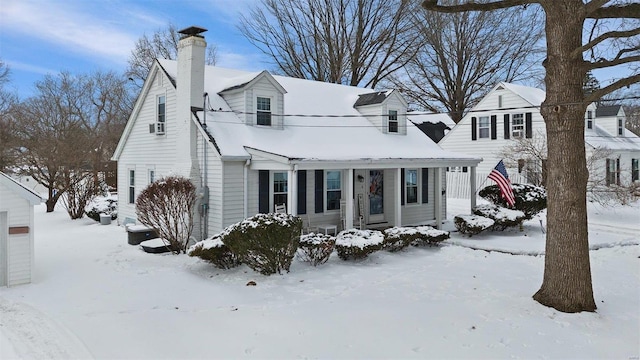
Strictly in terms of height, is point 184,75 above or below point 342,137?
above

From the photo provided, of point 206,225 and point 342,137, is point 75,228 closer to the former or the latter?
point 206,225

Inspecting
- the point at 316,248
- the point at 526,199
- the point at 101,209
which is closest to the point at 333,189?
the point at 316,248

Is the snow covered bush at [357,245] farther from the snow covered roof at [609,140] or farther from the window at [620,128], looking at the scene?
the window at [620,128]

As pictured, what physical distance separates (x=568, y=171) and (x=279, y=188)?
815cm

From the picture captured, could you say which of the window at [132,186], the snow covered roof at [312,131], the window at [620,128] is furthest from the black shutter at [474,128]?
the window at [132,186]

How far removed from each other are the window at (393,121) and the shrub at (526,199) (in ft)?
13.2

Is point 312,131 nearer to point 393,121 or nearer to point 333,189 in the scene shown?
point 333,189

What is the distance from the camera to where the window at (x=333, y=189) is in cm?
1486

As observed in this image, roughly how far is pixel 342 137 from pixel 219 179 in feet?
15.4

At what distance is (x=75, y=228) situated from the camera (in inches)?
671

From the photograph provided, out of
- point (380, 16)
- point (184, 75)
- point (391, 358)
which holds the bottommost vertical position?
point (391, 358)

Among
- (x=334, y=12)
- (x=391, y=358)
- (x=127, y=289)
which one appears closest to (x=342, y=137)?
(x=127, y=289)

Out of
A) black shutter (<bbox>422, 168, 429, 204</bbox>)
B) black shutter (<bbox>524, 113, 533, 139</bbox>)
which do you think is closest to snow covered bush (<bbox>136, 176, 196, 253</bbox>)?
black shutter (<bbox>422, 168, 429, 204</bbox>)

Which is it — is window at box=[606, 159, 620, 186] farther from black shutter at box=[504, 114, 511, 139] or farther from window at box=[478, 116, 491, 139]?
window at box=[478, 116, 491, 139]
